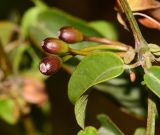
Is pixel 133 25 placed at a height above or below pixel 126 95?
above

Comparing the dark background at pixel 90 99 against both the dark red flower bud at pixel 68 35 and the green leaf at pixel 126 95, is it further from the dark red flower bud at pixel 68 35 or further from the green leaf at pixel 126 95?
the dark red flower bud at pixel 68 35

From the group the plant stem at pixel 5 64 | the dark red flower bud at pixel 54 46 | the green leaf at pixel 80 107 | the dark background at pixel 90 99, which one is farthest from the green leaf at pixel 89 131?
the dark background at pixel 90 99

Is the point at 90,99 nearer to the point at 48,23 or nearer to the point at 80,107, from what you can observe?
the point at 48,23

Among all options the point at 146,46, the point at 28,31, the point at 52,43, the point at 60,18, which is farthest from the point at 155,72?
the point at 28,31

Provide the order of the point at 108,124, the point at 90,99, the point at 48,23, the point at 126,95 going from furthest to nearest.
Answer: the point at 90,99 < the point at 48,23 < the point at 126,95 < the point at 108,124

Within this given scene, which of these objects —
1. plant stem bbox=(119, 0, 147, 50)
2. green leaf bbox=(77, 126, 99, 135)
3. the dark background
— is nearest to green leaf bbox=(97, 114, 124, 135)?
green leaf bbox=(77, 126, 99, 135)

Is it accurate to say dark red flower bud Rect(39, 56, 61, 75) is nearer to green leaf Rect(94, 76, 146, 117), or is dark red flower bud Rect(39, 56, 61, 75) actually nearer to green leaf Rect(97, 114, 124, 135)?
green leaf Rect(97, 114, 124, 135)

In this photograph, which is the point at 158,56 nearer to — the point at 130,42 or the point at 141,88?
the point at 141,88

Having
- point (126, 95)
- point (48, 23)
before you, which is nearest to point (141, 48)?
point (126, 95)
